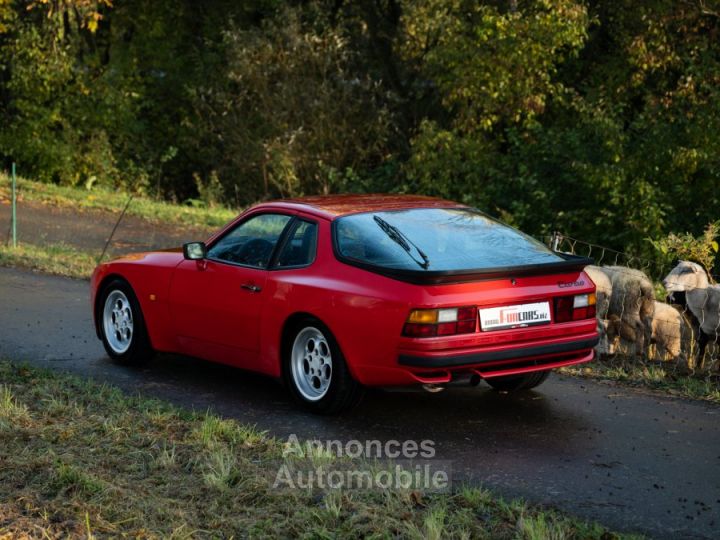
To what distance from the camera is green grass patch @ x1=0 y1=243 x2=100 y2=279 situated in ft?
53.2

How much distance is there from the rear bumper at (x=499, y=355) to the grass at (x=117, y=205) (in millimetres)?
15009

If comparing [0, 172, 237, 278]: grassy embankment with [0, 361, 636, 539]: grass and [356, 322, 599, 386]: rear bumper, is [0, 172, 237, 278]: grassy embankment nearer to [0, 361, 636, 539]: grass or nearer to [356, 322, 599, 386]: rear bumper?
[0, 361, 636, 539]: grass

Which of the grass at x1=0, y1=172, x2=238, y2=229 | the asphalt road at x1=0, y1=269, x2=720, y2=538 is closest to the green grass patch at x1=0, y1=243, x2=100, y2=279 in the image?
the grass at x1=0, y1=172, x2=238, y2=229

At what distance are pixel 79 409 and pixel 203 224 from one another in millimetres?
15107

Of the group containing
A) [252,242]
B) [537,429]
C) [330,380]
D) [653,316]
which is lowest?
[537,429]

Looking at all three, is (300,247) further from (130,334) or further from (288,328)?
(130,334)

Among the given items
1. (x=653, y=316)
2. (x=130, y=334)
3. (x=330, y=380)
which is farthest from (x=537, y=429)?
(x=130, y=334)

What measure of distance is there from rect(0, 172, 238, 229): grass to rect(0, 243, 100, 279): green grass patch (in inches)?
179

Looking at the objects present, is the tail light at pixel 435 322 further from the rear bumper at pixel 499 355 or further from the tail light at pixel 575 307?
the tail light at pixel 575 307

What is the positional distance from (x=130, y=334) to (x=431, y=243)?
9.90 feet

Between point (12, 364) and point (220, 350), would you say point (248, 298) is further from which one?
point (12, 364)

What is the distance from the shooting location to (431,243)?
8367mm

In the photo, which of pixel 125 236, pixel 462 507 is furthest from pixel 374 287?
pixel 125 236

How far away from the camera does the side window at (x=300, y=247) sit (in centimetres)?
862
